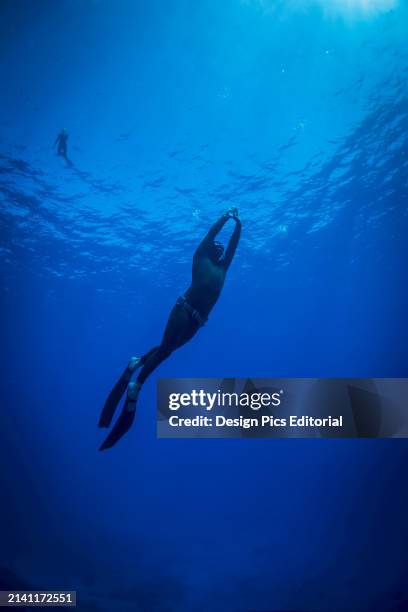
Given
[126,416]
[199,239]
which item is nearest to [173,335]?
[126,416]

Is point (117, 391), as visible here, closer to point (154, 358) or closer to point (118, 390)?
point (118, 390)

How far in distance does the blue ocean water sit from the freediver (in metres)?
0.24

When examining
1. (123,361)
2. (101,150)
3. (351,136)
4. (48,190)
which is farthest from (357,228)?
(123,361)

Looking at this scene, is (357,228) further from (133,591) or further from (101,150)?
(133,591)

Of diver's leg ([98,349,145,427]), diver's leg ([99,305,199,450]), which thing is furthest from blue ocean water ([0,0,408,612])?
diver's leg ([99,305,199,450])

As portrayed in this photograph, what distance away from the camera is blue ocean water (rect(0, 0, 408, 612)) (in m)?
11.9

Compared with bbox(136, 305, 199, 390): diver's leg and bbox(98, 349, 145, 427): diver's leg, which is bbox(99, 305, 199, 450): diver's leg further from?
bbox(98, 349, 145, 427): diver's leg

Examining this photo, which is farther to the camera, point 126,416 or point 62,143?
point 62,143

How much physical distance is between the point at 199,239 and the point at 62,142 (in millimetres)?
9007

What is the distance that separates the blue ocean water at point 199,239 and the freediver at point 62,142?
24 cm

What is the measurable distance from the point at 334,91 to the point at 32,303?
23.4 m

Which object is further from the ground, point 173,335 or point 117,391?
point 173,335

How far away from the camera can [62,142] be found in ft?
47.6

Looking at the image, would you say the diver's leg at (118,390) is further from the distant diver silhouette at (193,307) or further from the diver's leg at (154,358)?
the diver's leg at (154,358)
